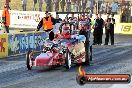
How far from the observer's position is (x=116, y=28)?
109 feet

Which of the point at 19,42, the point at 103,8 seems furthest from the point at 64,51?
the point at 103,8

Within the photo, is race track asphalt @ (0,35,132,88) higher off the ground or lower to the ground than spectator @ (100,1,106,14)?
lower

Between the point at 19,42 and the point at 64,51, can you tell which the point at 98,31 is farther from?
the point at 64,51

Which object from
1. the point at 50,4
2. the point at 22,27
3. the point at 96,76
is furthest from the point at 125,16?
the point at 96,76

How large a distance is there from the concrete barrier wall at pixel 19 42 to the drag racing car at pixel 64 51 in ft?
13.0

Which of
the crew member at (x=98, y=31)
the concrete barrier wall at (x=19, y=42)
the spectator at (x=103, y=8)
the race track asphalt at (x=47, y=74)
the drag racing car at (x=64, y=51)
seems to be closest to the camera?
the race track asphalt at (x=47, y=74)

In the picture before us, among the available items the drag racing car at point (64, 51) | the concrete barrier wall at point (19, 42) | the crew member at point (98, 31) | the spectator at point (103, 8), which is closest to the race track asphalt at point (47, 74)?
the drag racing car at point (64, 51)

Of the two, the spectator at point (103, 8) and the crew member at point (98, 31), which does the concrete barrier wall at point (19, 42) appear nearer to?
the crew member at point (98, 31)

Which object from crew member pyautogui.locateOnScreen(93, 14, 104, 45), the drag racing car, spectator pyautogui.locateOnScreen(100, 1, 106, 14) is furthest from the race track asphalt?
spectator pyautogui.locateOnScreen(100, 1, 106, 14)

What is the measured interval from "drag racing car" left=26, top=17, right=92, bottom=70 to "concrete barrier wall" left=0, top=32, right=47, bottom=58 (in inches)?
156

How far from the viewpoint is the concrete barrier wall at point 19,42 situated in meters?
16.0

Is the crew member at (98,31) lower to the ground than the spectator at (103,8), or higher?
lower

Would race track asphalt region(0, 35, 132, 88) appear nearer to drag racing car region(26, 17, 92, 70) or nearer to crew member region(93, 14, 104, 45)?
drag racing car region(26, 17, 92, 70)

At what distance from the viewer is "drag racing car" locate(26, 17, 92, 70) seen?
11.2m
